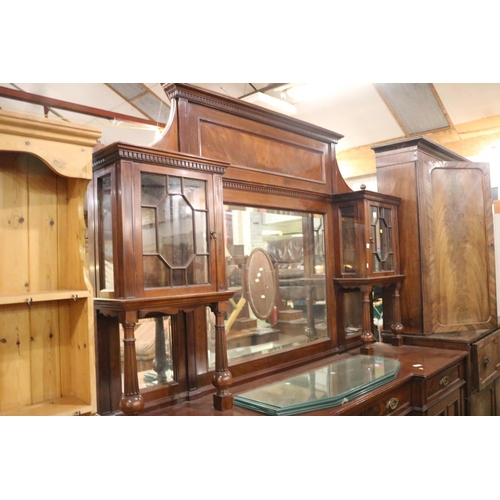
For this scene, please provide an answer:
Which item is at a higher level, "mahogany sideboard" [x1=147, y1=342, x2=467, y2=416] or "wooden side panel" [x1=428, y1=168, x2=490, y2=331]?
"wooden side panel" [x1=428, y1=168, x2=490, y2=331]

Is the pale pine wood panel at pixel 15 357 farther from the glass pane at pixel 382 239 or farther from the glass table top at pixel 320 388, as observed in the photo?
the glass pane at pixel 382 239

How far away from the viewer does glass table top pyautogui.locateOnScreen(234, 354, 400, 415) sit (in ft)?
4.49

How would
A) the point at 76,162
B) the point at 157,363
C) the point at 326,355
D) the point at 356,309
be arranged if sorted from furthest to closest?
the point at 356,309
the point at 326,355
the point at 157,363
the point at 76,162

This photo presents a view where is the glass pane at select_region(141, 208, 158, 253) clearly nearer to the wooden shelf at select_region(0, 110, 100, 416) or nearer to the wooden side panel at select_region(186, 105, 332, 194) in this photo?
the wooden shelf at select_region(0, 110, 100, 416)

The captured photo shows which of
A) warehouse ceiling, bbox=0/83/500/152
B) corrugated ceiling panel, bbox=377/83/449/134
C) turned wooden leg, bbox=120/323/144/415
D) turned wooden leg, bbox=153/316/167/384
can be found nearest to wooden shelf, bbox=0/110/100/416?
turned wooden leg, bbox=120/323/144/415

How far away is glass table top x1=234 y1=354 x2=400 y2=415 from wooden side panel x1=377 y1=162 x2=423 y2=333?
64 cm

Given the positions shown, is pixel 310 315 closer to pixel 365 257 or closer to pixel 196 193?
pixel 365 257

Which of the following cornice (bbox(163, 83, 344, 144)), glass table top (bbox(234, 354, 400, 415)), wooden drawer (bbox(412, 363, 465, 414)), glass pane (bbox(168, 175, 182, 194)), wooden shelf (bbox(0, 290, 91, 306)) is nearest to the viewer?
wooden shelf (bbox(0, 290, 91, 306))

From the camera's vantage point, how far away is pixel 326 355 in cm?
211

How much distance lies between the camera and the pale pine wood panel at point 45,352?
1.11 meters
